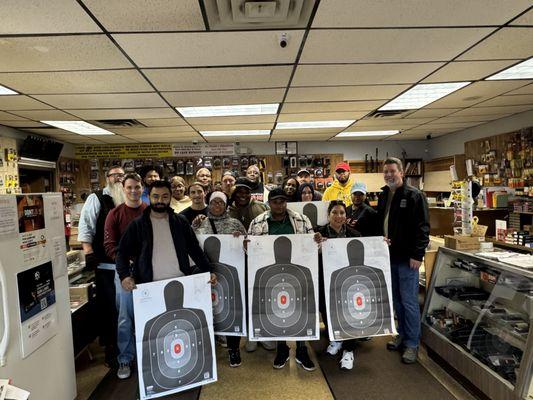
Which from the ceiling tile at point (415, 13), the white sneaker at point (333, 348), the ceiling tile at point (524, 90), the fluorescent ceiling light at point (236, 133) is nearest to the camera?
the ceiling tile at point (415, 13)

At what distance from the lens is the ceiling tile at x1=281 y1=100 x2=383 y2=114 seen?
4.06 m

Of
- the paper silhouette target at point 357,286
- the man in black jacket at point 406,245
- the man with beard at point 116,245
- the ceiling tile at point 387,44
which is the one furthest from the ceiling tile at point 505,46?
the man with beard at point 116,245

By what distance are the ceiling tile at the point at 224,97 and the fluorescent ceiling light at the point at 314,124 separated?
4.94ft

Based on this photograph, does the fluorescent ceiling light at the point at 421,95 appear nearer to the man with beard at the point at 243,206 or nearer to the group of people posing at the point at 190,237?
the group of people posing at the point at 190,237

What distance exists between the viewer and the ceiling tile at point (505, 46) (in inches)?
90.3

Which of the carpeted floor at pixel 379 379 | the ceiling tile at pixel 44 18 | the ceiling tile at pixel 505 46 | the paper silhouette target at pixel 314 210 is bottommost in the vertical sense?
the carpeted floor at pixel 379 379

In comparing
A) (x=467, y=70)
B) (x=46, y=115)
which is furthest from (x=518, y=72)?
(x=46, y=115)

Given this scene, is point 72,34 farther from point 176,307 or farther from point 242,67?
point 176,307

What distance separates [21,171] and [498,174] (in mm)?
8004

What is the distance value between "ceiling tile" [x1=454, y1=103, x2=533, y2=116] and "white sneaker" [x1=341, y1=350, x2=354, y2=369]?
3.91 metres

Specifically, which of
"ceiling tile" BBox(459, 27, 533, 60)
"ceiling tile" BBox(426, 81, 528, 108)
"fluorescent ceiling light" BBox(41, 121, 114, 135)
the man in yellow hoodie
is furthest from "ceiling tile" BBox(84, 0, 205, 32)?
"fluorescent ceiling light" BBox(41, 121, 114, 135)

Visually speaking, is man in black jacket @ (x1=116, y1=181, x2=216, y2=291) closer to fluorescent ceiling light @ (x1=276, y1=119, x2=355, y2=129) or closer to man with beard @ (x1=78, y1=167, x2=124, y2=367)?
man with beard @ (x1=78, y1=167, x2=124, y2=367)

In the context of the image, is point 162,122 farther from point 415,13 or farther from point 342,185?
point 415,13

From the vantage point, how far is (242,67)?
2748 millimetres
